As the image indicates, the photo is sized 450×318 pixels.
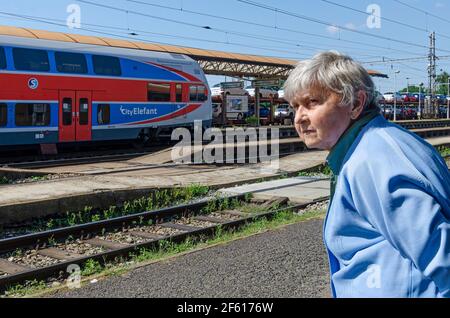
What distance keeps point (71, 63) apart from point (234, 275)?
1409 centimetres

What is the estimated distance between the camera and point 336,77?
5.93 feet

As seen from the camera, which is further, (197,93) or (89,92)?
(197,93)

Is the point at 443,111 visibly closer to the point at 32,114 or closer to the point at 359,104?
the point at 32,114

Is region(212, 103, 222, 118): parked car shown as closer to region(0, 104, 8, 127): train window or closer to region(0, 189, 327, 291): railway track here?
region(0, 104, 8, 127): train window

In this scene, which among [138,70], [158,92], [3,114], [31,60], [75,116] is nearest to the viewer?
[3,114]

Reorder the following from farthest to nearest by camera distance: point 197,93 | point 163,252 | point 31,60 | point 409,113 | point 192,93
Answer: point 409,113
point 197,93
point 192,93
point 31,60
point 163,252

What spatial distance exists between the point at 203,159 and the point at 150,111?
15.2ft

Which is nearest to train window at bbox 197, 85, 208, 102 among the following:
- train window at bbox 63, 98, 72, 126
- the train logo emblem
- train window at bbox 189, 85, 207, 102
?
train window at bbox 189, 85, 207, 102

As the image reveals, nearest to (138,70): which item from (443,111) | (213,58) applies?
(213,58)

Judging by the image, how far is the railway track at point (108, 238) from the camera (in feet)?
20.2

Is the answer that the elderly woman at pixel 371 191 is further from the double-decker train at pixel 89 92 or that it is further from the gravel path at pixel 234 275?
the double-decker train at pixel 89 92

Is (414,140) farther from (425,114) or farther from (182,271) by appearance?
(425,114)

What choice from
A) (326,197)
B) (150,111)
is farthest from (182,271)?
(150,111)

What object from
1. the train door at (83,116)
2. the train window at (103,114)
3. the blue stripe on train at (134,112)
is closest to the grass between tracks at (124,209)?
the train door at (83,116)
